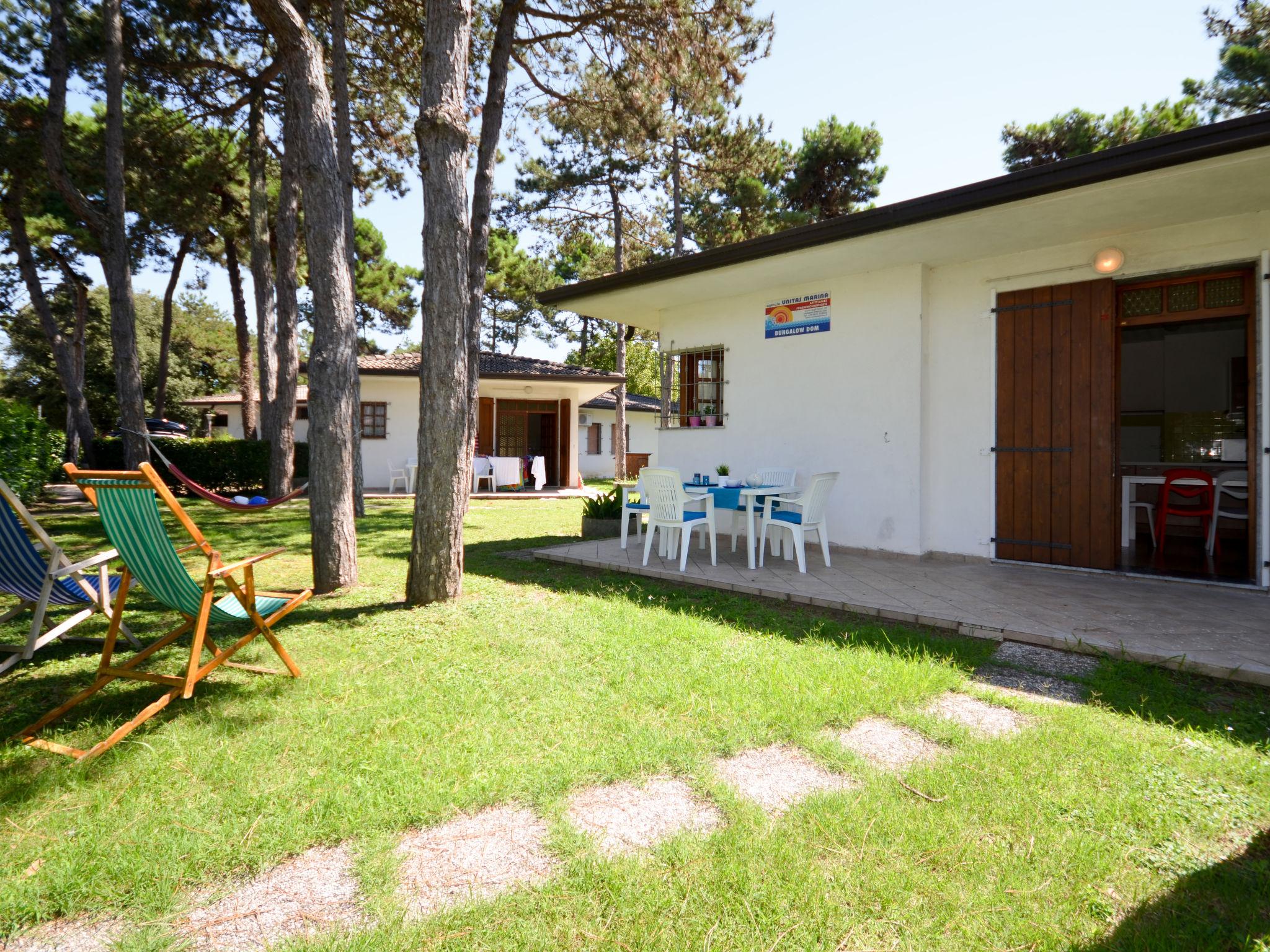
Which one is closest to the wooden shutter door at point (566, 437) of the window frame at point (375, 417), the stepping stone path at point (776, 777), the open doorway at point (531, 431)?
the open doorway at point (531, 431)

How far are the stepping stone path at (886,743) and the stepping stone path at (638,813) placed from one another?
2.38 ft

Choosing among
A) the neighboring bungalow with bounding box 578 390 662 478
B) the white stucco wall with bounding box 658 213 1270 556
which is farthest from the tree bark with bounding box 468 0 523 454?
the neighboring bungalow with bounding box 578 390 662 478

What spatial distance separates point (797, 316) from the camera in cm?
724

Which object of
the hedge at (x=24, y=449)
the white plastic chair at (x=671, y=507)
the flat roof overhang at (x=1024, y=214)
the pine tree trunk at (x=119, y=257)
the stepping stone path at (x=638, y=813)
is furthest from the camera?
the pine tree trunk at (x=119, y=257)

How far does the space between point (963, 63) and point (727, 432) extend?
5.14 m

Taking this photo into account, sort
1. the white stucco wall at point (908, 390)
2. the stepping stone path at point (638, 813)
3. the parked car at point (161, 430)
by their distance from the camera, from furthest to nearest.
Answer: the parked car at point (161, 430) → the white stucco wall at point (908, 390) → the stepping stone path at point (638, 813)

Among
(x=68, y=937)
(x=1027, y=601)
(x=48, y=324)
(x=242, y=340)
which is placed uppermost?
(x=242, y=340)

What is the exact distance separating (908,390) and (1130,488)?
9.84ft

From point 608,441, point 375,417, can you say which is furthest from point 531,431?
point 375,417

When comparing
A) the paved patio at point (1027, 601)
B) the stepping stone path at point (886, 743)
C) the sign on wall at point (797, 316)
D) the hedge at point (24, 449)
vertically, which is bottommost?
the stepping stone path at point (886, 743)

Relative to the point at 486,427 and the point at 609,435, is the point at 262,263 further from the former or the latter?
the point at 609,435

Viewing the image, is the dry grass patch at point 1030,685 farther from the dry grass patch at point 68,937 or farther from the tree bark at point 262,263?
the tree bark at point 262,263

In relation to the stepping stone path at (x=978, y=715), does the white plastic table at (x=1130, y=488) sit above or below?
above

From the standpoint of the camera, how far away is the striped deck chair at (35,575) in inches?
111
